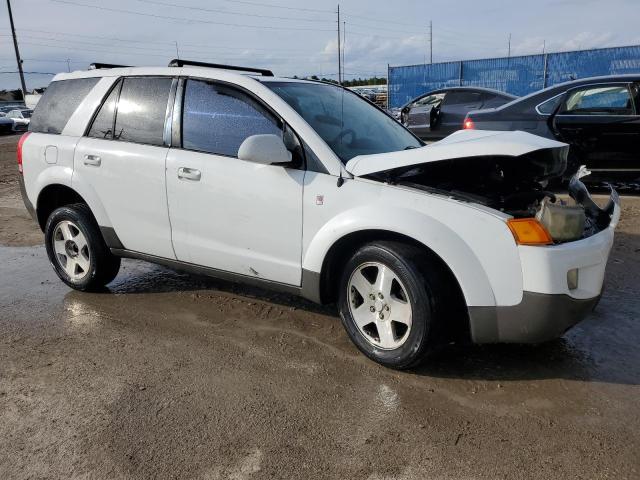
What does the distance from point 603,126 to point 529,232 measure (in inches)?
216

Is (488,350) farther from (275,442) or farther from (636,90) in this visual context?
(636,90)

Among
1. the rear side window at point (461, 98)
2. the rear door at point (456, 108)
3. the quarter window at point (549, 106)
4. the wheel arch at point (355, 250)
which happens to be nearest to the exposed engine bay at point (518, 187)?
the wheel arch at point (355, 250)

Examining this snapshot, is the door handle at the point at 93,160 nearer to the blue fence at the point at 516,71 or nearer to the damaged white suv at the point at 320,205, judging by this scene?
the damaged white suv at the point at 320,205

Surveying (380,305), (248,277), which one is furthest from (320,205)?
(248,277)

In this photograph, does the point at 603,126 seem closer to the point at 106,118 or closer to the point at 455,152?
the point at 455,152

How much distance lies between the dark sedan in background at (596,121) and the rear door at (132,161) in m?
5.37

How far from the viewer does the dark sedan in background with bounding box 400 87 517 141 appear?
11.8m

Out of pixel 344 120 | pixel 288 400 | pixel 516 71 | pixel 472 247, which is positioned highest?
pixel 516 71

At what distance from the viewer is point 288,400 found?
3021 mm

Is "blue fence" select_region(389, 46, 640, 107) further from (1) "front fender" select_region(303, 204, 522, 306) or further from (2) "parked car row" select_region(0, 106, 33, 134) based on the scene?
(1) "front fender" select_region(303, 204, 522, 306)

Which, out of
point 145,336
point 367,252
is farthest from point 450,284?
point 145,336

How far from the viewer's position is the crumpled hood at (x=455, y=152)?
2.94 meters

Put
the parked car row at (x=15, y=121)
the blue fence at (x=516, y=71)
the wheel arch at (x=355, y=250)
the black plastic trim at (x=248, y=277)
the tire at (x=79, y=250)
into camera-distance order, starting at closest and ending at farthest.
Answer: the wheel arch at (x=355, y=250), the black plastic trim at (x=248, y=277), the tire at (x=79, y=250), the blue fence at (x=516, y=71), the parked car row at (x=15, y=121)

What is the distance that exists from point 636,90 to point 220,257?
6148mm
